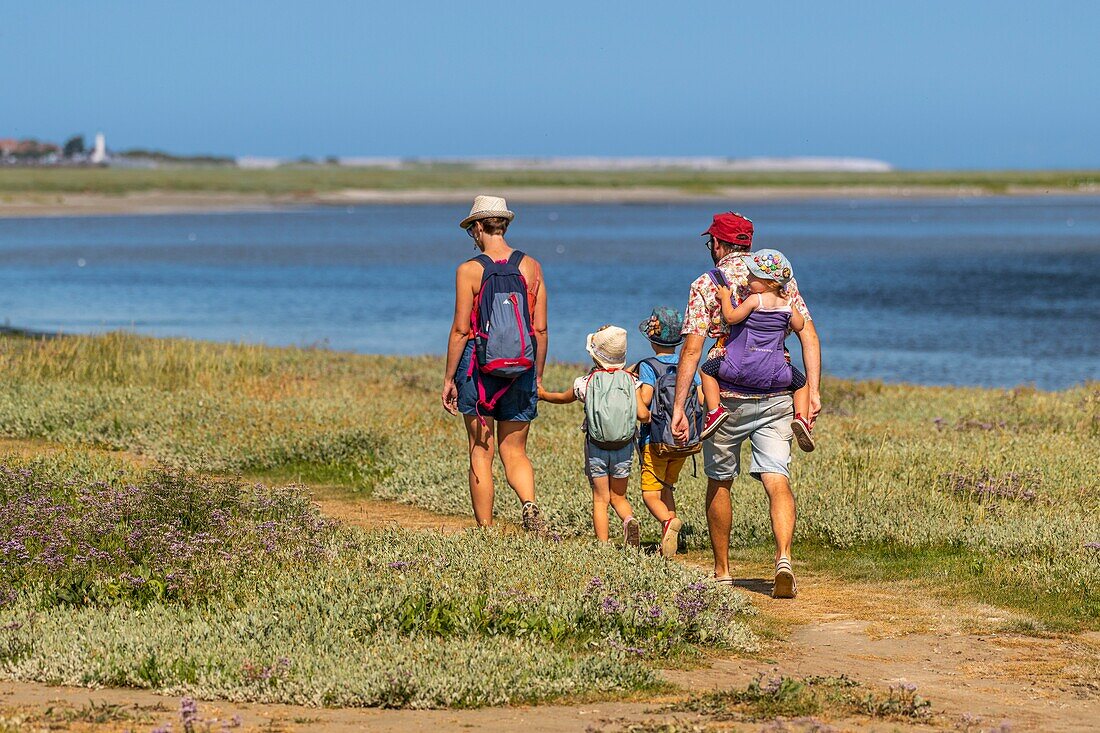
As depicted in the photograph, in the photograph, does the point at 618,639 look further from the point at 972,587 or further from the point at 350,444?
the point at 350,444

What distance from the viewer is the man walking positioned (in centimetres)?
786

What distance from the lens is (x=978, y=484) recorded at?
10.6 metres

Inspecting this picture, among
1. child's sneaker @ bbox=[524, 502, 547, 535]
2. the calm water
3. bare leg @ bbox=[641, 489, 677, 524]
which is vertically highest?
bare leg @ bbox=[641, 489, 677, 524]

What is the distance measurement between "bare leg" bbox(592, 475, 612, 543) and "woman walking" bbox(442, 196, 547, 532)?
0.37 m

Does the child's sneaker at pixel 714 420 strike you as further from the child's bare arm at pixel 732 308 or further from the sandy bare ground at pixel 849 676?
the sandy bare ground at pixel 849 676

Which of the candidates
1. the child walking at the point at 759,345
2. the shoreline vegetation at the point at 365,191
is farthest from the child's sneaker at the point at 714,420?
the shoreline vegetation at the point at 365,191

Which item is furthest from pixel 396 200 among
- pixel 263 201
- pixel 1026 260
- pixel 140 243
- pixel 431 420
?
pixel 431 420

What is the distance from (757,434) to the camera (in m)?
8.07

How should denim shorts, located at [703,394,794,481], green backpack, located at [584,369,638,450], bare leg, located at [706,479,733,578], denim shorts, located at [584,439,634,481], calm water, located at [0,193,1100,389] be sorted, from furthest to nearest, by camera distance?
calm water, located at [0,193,1100,389], denim shorts, located at [584,439,634,481], green backpack, located at [584,369,638,450], bare leg, located at [706,479,733,578], denim shorts, located at [703,394,794,481]

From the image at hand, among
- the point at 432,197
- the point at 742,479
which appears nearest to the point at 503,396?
the point at 742,479

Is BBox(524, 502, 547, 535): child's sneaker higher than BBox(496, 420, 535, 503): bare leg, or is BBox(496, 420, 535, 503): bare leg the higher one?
BBox(496, 420, 535, 503): bare leg

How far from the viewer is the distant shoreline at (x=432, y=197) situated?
→ 113 metres

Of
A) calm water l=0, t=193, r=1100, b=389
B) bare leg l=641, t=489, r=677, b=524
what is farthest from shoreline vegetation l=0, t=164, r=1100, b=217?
bare leg l=641, t=489, r=677, b=524

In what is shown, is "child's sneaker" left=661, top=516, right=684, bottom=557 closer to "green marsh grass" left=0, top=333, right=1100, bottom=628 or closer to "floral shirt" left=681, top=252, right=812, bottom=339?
"green marsh grass" left=0, top=333, right=1100, bottom=628
